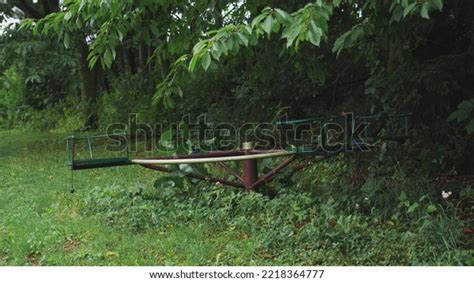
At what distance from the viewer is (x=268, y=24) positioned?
2.78 meters

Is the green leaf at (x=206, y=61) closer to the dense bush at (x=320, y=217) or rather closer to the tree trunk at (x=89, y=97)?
the dense bush at (x=320, y=217)

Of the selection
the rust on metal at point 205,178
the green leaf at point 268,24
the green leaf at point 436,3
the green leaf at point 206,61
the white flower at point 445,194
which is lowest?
the white flower at point 445,194

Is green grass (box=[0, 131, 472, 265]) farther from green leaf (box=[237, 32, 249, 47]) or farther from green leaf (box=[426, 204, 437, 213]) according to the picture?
green leaf (box=[237, 32, 249, 47])

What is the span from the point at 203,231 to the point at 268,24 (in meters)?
2.85

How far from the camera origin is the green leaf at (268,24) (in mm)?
2766

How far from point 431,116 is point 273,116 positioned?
3.92 metres

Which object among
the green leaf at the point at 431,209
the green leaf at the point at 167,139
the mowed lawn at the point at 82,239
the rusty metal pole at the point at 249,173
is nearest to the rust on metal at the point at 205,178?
the rusty metal pole at the point at 249,173

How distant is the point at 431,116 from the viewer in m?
6.30

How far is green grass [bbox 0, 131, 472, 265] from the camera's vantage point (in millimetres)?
4398

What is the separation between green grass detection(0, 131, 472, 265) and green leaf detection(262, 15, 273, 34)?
7.02ft

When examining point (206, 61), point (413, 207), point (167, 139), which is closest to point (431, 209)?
point (413, 207)

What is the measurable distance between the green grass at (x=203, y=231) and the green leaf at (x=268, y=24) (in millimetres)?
2138

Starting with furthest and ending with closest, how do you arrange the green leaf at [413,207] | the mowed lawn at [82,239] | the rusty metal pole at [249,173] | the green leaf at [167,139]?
1. the green leaf at [167,139]
2. the rusty metal pole at [249,173]
3. the green leaf at [413,207]
4. the mowed lawn at [82,239]

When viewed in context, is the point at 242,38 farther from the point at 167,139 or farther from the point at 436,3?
the point at 167,139
